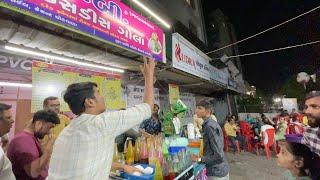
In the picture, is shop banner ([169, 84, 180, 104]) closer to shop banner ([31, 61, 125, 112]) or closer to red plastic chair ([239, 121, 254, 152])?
shop banner ([31, 61, 125, 112])

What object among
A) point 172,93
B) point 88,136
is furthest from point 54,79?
point 172,93

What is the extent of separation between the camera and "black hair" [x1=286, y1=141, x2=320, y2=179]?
2255mm

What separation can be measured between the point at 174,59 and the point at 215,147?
436cm

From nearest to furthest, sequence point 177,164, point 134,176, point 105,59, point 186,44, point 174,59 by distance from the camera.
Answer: point 134,176
point 177,164
point 105,59
point 174,59
point 186,44

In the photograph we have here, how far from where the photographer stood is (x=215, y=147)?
3709 mm

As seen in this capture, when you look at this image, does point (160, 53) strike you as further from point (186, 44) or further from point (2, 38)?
point (2, 38)

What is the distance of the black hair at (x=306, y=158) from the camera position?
2.26 metres

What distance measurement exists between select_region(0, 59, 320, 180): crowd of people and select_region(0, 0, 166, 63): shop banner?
1.38 meters

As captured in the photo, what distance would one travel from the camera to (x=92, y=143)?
64.2 inches

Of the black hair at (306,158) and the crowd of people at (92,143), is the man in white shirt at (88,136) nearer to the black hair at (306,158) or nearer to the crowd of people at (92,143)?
the crowd of people at (92,143)

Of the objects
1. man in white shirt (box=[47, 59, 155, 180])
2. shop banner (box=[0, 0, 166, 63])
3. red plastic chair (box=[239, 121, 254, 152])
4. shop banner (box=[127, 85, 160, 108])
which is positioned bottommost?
red plastic chair (box=[239, 121, 254, 152])

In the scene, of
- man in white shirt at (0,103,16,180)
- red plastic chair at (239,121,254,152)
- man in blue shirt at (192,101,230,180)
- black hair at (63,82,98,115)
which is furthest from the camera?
red plastic chair at (239,121,254,152)

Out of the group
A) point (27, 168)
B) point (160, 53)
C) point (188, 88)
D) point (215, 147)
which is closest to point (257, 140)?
point (188, 88)

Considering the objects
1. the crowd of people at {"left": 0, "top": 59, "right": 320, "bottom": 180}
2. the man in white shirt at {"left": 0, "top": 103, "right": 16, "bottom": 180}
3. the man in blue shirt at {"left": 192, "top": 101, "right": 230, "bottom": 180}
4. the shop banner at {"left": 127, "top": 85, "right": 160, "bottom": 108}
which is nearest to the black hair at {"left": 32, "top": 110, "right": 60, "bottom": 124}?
the crowd of people at {"left": 0, "top": 59, "right": 320, "bottom": 180}
